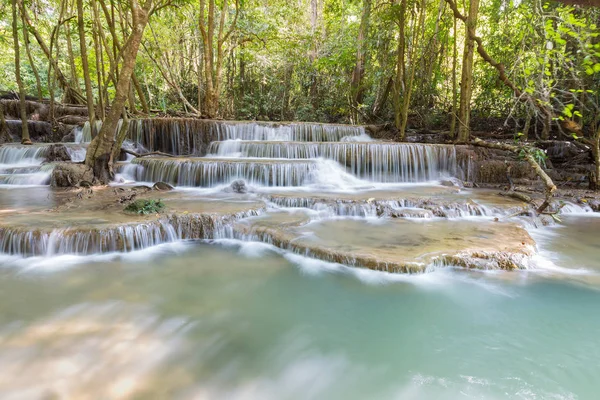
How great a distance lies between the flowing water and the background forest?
5.04 m

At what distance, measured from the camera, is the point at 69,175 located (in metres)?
7.57

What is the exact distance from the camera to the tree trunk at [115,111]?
6688 millimetres

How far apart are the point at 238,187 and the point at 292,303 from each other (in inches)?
173

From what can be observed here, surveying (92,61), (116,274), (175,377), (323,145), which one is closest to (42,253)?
(116,274)

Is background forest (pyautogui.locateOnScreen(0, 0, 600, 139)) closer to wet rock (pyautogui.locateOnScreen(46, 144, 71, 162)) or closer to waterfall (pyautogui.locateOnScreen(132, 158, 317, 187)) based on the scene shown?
wet rock (pyautogui.locateOnScreen(46, 144, 71, 162))

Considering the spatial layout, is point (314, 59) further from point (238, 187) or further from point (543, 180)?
point (543, 180)

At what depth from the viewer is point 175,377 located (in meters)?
2.48

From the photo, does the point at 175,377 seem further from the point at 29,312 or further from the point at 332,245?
the point at 332,245

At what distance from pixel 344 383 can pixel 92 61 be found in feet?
64.7

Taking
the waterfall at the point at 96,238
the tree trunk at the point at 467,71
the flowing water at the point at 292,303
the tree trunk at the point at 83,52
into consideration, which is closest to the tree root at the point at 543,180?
the flowing water at the point at 292,303

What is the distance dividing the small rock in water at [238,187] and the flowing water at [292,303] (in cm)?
79

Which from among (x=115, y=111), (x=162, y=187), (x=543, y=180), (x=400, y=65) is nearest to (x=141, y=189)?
(x=162, y=187)

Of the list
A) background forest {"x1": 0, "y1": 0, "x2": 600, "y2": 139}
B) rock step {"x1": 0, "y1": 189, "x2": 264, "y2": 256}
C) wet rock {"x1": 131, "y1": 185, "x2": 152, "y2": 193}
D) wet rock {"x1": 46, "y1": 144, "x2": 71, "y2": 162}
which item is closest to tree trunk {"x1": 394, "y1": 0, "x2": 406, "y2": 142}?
background forest {"x1": 0, "y1": 0, "x2": 600, "y2": 139}

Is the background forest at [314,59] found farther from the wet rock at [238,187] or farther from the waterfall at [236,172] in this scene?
the wet rock at [238,187]
